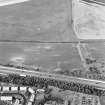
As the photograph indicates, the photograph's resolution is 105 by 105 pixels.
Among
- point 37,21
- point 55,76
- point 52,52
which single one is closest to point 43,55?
point 52,52

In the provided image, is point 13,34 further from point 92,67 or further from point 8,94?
point 92,67

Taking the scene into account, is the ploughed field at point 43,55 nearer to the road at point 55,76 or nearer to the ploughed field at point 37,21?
the road at point 55,76

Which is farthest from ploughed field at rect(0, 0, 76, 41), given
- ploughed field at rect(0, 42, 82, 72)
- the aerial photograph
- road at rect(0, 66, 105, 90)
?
road at rect(0, 66, 105, 90)

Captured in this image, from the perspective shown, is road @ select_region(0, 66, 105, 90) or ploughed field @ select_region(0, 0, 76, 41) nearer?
road @ select_region(0, 66, 105, 90)

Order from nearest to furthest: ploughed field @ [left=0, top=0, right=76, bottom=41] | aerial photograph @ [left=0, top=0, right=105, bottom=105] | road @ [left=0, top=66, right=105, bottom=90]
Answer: aerial photograph @ [left=0, top=0, right=105, bottom=105] → road @ [left=0, top=66, right=105, bottom=90] → ploughed field @ [left=0, top=0, right=76, bottom=41]

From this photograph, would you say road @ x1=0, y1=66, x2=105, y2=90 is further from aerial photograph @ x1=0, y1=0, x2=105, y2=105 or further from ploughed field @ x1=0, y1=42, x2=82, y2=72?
ploughed field @ x1=0, y1=42, x2=82, y2=72

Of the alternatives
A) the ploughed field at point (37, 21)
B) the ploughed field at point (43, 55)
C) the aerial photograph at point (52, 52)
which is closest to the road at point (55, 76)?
the aerial photograph at point (52, 52)

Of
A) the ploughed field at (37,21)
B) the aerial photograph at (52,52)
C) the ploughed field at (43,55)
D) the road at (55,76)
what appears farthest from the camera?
the ploughed field at (37,21)

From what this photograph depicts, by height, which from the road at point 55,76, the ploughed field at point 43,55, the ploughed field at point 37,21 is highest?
the ploughed field at point 37,21
